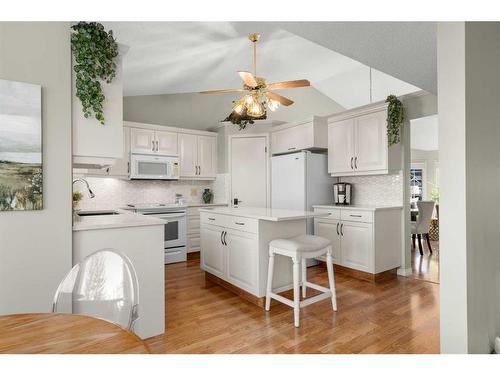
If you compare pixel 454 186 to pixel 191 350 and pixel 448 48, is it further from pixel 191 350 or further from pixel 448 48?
pixel 191 350

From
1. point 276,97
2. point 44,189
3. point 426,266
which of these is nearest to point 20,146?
point 44,189

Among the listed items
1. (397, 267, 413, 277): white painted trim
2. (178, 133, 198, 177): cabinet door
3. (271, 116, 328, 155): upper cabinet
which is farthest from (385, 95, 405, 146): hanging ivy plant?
(178, 133, 198, 177): cabinet door

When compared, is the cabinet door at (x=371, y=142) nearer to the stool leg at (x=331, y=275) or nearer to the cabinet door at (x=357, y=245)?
the cabinet door at (x=357, y=245)

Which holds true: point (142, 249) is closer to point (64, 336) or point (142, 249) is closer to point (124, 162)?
point (64, 336)

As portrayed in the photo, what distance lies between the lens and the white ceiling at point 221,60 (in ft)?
9.60

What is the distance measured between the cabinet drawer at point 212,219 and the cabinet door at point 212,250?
0.06 meters

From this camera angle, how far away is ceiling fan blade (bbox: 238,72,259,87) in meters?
2.81

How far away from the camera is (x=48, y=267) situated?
1805 millimetres

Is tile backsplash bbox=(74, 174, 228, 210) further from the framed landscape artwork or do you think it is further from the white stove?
the framed landscape artwork

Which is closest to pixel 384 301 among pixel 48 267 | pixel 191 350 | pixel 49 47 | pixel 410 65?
pixel 191 350

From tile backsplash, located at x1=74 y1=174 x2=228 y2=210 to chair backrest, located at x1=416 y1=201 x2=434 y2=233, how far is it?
10.7ft

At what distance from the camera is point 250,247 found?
9.34ft

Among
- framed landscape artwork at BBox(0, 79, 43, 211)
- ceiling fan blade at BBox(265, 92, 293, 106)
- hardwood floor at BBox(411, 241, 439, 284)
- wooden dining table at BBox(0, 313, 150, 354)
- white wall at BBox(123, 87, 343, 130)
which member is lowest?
hardwood floor at BBox(411, 241, 439, 284)
